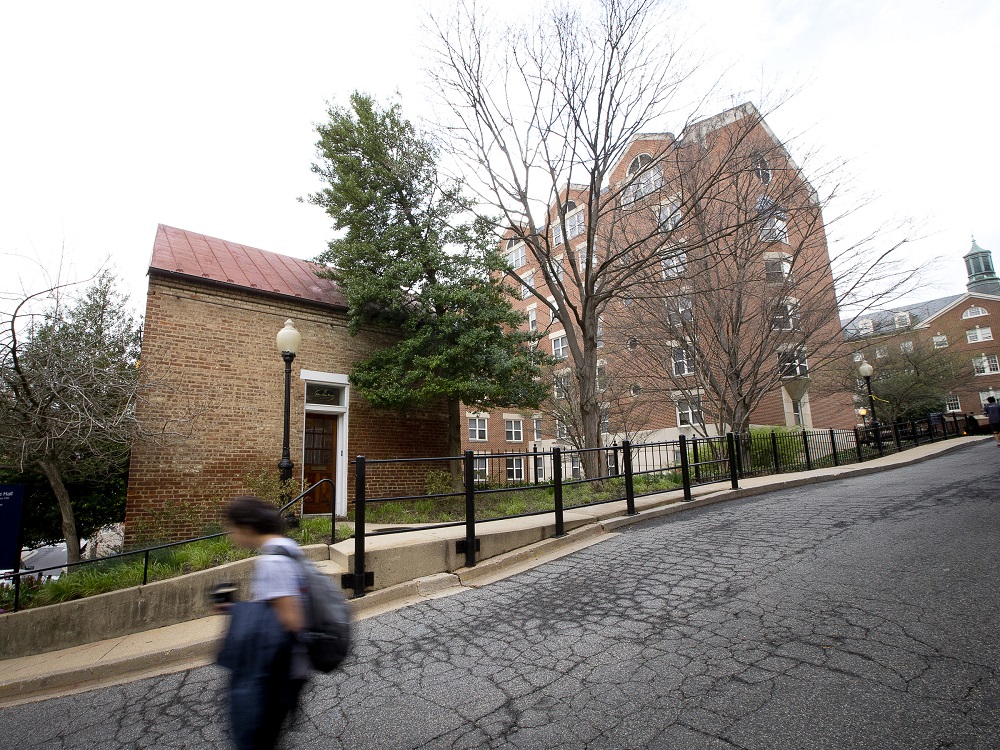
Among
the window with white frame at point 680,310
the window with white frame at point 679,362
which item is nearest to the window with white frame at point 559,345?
the window with white frame at point 679,362

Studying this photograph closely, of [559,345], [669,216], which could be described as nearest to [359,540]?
[669,216]

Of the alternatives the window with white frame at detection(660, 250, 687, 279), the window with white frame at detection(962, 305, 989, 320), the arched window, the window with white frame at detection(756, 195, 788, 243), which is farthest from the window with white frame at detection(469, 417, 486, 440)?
the window with white frame at detection(962, 305, 989, 320)

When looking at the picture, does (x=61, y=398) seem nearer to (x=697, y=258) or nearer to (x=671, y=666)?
(x=671, y=666)

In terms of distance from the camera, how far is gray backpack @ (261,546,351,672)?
205 cm

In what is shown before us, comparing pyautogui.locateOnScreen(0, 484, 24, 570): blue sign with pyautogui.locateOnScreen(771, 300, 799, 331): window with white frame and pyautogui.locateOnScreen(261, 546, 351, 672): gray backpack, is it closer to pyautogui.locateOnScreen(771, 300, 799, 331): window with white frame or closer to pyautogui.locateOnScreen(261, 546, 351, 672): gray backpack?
pyautogui.locateOnScreen(261, 546, 351, 672): gray backpack

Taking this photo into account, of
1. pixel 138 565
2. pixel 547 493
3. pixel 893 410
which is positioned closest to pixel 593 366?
pixel 547 493

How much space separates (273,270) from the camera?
13023mm

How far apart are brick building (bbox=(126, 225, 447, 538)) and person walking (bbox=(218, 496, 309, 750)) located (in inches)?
302

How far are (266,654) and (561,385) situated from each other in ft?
58.8

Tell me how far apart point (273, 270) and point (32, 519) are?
7052 mm

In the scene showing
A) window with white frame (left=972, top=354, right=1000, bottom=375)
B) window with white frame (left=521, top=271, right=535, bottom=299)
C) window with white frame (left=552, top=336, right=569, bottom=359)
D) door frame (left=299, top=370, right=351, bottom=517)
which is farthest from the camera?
window with white frame (left=972, top=354, right=1000, bottom=375)

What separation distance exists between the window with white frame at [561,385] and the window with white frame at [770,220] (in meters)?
8.14

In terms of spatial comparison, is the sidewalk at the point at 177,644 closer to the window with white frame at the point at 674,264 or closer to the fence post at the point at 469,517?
the fence post at the point at 469,517

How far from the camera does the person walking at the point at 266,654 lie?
201 centimetres
